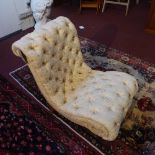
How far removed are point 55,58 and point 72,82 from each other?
1.15 ft

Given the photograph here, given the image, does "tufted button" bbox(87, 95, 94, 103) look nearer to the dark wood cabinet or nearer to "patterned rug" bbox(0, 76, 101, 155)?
"patterned rug" bbox(0, 76, 101, 155)

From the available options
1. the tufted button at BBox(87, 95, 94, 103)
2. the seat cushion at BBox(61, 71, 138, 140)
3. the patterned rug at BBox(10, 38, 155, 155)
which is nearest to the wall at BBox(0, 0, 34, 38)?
the patterned rug at BBox(10, 38, 155, 155)

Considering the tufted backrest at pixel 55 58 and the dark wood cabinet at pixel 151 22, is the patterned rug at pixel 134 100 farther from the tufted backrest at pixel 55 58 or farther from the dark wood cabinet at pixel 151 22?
the dark wood cabinet at pixel 151 22

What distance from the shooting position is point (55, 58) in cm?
171

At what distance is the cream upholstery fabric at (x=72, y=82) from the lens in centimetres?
152

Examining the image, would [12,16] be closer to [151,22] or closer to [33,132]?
[33,132]

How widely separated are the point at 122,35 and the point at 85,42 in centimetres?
64

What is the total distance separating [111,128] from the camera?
149cm

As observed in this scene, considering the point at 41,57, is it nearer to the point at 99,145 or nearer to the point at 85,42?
the point at 99,145

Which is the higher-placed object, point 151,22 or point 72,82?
point 72,82

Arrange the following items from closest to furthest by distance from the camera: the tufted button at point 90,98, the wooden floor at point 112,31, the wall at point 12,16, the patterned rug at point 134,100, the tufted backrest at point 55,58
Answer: the tufted backrest at point 55,58
the tufted button at point 90,98
the patterned rug at point 134,100
the wooden floor at point 112,31
the wall at point 12,16

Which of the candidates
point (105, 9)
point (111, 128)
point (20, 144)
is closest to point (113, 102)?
point (111, 128)

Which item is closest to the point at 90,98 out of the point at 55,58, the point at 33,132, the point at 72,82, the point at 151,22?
the point at 72,82

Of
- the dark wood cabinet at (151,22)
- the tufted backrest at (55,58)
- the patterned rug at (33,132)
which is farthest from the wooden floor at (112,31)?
the tufted backrest at (55,58)
